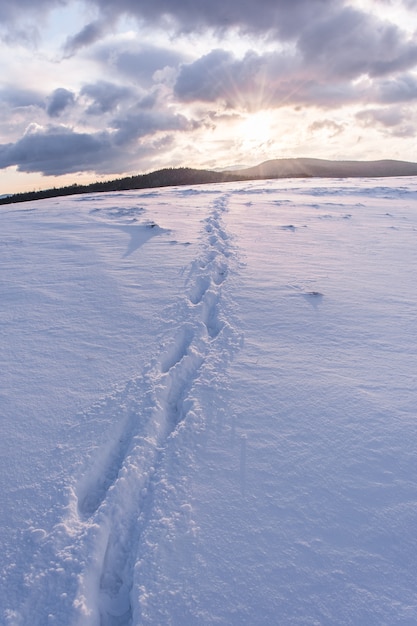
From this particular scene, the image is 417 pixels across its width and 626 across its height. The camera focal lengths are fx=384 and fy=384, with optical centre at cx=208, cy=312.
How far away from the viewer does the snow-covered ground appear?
1650mm

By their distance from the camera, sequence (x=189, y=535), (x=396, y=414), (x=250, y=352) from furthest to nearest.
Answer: (x=250, y=352)
(x=396, y=414)
(x=189, y=535)

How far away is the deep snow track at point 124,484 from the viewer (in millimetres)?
1683

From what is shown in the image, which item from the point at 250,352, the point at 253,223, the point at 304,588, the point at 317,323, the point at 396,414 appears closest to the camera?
the point at 304,588

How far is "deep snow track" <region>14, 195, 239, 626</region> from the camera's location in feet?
5.52

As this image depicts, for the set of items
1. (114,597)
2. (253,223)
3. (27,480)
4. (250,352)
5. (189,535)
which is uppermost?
(253,223)

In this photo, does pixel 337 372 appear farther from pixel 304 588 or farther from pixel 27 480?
pixel 27 480

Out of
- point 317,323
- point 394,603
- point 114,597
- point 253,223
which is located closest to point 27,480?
point 114,597

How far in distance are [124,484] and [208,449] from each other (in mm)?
525

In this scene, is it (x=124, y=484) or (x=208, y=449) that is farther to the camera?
(x=208, y=449)

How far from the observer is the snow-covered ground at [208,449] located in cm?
165

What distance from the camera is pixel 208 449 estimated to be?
234 centimetres

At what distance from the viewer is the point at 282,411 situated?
260 cm

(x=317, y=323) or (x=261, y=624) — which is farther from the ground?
(x=317, y=323)

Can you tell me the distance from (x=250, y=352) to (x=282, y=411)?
0.78 meters
